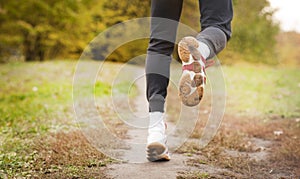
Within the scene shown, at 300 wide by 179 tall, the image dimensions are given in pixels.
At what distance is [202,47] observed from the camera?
175cm

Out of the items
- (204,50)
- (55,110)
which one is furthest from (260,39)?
(204,50)

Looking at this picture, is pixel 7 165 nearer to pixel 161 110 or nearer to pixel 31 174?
pixel 31 174

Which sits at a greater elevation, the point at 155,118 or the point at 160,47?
the point at 160,47

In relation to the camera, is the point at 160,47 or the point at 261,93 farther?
the point at 261,93

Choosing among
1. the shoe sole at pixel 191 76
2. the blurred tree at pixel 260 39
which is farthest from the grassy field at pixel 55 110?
the blurred tree at pixel 260 39

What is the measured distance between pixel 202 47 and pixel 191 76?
0.47 feet

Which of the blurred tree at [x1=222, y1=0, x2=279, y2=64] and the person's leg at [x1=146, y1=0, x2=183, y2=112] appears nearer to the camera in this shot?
the person's leg at [x1=146, y1=0, x2=183, y2=112]

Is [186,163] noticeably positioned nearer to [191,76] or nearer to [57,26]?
[191,76]

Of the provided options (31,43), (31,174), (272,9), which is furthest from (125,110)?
(272,9)

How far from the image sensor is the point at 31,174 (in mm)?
1767

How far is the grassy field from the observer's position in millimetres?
1961

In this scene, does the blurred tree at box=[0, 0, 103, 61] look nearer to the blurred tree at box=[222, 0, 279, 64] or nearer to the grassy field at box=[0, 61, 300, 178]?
the grassy field at box=[0, 61, 300, 178]

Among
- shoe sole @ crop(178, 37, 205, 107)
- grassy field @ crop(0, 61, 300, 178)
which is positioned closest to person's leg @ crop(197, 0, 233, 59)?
shoe sole @ crop(178, 37, 205, 107)

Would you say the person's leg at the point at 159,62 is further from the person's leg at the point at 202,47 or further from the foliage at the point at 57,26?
the foliage at the point at 57,26
